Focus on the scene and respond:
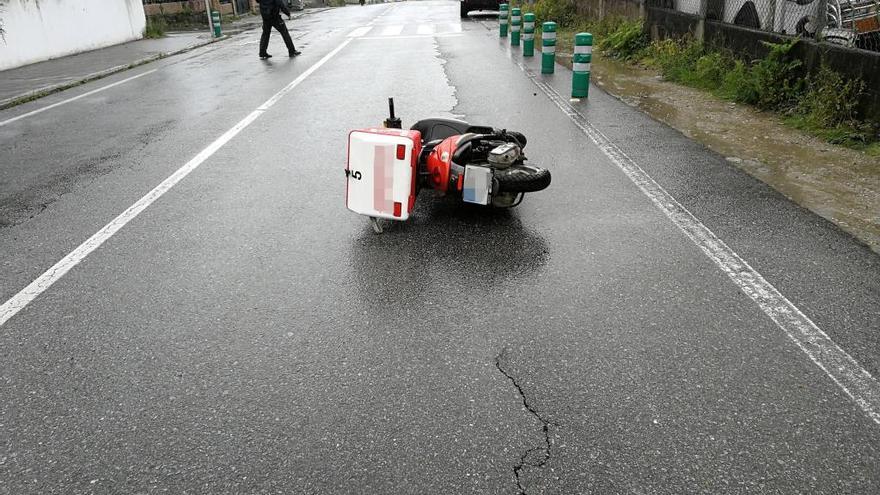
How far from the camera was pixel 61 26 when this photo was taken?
18.4 meters

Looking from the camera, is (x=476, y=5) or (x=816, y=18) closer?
(x=816, y=18)

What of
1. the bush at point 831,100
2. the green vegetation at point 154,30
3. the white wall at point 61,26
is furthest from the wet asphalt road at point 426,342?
the green vegetation at point 154,30

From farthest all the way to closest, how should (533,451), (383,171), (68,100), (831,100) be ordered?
(68,100) → (831,100) → (383,171) → (533,451)

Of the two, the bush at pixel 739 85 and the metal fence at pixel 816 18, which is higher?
the metal fence at pixel 816 18

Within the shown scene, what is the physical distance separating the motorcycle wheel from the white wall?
1645 cm

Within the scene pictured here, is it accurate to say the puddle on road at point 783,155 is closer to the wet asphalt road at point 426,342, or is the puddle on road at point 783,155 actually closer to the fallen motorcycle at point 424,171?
the wet asphalt road at point 426,342

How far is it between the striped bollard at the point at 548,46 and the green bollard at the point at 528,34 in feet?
8.78

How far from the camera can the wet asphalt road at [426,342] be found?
8.33ft

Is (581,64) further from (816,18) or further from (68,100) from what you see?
(68,100)

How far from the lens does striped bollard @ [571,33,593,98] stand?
9.19m

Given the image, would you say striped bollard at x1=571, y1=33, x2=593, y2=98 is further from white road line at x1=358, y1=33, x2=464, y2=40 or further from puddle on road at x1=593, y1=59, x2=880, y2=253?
white road line at x1=358, y1=33, x2=464, y2=40

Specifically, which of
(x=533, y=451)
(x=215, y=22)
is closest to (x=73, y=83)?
(x=215, y=22)

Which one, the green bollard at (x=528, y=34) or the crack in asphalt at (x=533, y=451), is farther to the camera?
the green bollard at (x=528, y=34)

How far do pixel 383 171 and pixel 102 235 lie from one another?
2378 mm
